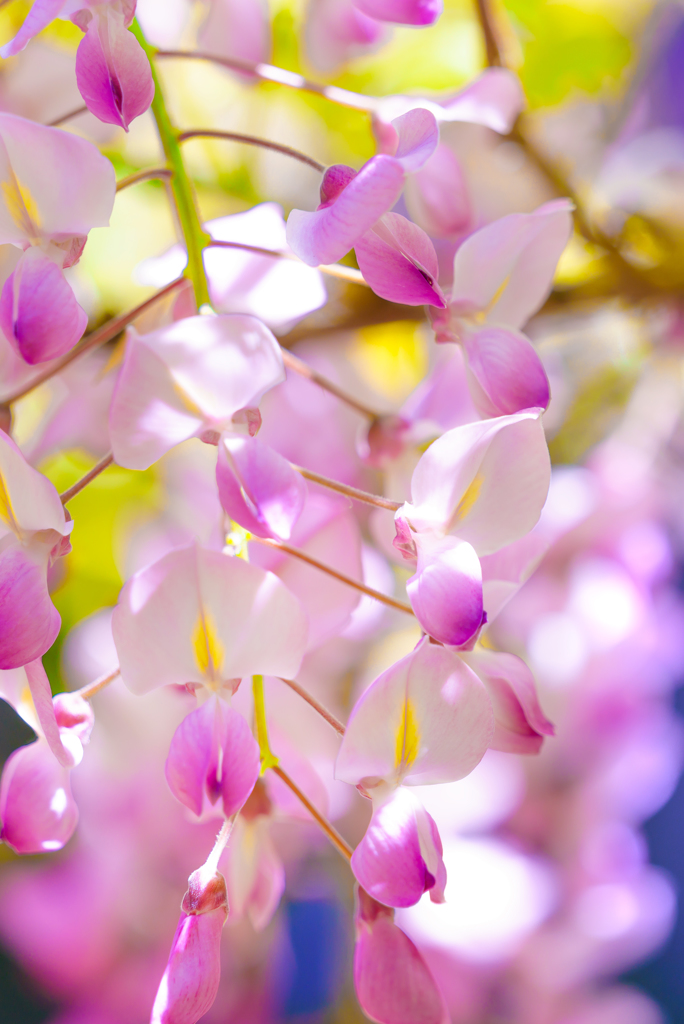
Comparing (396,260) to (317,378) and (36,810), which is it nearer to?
(317,378)

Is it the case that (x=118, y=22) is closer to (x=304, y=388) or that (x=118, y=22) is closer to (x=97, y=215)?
(x=97, y=215)

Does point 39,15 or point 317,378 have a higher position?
point 39,15

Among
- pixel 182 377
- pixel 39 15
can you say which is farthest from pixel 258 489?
pixel 39 15

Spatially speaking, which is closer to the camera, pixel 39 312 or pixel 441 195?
pixel 39 312

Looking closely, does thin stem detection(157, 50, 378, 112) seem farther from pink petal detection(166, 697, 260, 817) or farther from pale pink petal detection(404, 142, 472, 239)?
pink petal detection(166, 697, 260, 817)

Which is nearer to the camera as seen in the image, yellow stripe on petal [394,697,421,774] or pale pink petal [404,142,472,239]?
yellow stripe on petal [394,697,421,774]

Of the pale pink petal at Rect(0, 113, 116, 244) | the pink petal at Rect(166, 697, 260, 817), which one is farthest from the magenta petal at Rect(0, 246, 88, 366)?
the pink petal at Rect(166, 697, 260, 817)

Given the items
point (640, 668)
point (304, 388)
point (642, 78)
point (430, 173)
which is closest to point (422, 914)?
point (640, 668)
